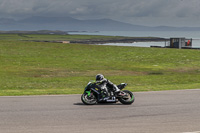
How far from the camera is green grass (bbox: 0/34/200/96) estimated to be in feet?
90.1

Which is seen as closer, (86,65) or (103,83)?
(103,83)

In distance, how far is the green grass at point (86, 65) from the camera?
90.1ft

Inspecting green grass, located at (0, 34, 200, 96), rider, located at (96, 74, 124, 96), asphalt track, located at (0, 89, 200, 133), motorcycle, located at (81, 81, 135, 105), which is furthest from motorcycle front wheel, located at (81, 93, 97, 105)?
green grass, located at (0, 34, 200, 96)

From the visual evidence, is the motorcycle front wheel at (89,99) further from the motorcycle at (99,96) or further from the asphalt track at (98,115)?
the asphalt track at (98,115)

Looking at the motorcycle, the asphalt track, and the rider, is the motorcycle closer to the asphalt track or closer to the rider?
the rider

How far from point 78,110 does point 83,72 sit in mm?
20882

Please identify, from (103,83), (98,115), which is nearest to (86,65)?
(103,83)

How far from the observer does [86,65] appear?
41.1 m

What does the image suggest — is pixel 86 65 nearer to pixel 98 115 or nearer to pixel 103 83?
pixel 103 83

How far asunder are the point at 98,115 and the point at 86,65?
93.7 ft

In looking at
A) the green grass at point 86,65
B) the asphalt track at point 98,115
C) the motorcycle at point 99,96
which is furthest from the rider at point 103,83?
the green grass at point 86,65

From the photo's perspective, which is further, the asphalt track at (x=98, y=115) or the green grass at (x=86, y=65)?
the green grass at (x=86, y=65)

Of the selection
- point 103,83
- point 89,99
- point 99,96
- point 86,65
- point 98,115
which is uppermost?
point 103,83

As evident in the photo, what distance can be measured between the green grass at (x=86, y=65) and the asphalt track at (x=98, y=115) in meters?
8.56
